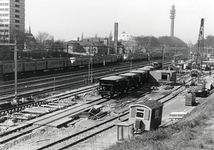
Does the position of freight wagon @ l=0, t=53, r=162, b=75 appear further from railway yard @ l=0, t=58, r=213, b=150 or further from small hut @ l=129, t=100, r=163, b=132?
small hut @ l=129, t=100, r=163, b=132

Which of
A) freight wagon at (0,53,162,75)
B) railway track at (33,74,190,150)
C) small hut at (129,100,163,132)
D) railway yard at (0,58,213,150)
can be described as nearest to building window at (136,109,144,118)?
small hut at (129,100,163,132)

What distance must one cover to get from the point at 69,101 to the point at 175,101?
1171cm

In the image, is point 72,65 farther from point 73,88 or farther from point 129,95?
point 129,95

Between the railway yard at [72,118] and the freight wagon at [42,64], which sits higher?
the freight wagon at [42,64]

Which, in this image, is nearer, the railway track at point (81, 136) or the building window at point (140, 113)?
the railway track at point (81, 136)

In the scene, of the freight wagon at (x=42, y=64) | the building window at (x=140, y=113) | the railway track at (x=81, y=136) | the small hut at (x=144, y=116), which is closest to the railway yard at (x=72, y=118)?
the railway track at (x=81, y=136)

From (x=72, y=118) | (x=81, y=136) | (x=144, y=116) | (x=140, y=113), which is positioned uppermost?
(x=140, y=113)

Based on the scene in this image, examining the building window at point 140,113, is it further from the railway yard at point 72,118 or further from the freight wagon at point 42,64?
the freight wagon at point 42,64

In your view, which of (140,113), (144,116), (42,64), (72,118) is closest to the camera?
(144,116)

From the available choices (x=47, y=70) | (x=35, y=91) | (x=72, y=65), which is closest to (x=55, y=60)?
(x=47, y=70)

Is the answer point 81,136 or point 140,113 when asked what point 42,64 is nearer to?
point 81,136

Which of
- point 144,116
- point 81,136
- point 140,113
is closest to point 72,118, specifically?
point 81,136

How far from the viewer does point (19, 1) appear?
4670 inches

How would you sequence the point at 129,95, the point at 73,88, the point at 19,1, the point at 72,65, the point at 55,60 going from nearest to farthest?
the point at 129,95
the point at 73,88
the point at 55,60
the point at 72,65
the point at 19,1
